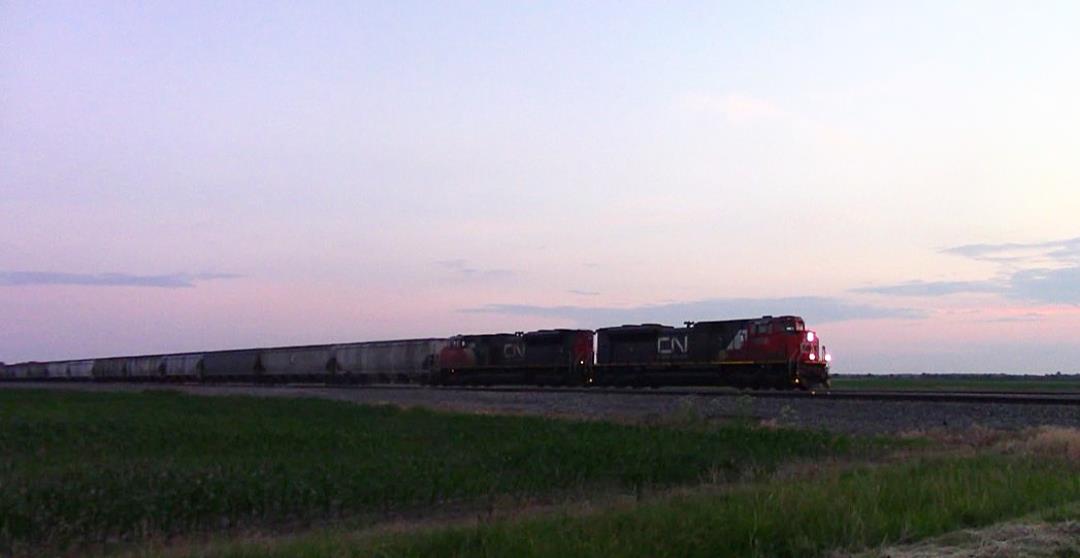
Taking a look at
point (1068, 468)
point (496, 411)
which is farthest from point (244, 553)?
point (496, 411)

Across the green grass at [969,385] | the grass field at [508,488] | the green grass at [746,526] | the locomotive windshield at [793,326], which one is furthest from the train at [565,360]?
the green grass at [746,526]

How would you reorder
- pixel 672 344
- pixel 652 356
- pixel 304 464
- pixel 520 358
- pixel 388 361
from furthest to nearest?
pixel 388 361 → pixel 520 358 → pixel 652 356 → pixel 672 344 → pixel 304 464

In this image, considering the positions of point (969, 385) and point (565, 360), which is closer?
point (565, 360)

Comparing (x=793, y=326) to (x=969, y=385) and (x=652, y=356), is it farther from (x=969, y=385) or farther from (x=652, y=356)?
(x=969, y=385)

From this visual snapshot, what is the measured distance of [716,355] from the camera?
40.8 m

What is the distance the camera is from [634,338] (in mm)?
45125

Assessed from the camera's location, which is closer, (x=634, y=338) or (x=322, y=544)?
(x=322, y=544)

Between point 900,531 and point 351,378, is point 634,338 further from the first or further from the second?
point 900,531

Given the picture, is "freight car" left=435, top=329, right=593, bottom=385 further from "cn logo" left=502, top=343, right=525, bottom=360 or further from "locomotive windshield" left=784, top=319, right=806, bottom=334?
"locomotive windshield" left=784, top=319, right=806, bottom=334

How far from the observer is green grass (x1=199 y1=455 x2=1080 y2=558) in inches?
355

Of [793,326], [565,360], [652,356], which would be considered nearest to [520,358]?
[565,360]

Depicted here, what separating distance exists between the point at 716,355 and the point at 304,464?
26.2 meters

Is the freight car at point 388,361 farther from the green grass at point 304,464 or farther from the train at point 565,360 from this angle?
the green grass at point 304,464

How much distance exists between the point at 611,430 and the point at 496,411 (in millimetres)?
7963
